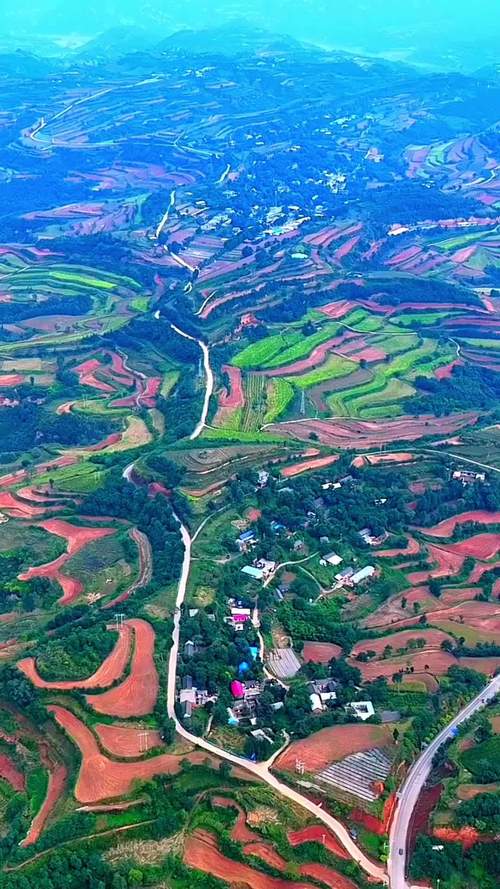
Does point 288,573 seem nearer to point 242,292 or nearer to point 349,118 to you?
point 242,292

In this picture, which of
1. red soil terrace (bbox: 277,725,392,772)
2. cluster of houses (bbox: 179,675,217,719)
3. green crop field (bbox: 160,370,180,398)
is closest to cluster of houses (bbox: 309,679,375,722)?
red soil terrace (bbox: 277,725,392,772)


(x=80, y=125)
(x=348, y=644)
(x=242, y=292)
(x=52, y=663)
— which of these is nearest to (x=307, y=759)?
(x=348, y=644)

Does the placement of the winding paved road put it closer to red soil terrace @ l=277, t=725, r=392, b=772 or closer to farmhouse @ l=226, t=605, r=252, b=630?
red soil terrace @ l=277, t=725, r=392, b=772

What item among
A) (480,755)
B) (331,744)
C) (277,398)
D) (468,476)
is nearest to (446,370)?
(277,398)

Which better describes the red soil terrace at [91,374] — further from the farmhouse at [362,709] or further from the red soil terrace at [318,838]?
the red soil terrace at [318,838]

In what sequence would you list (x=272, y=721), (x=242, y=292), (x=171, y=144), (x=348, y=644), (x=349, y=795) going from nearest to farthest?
(x=349, y=795) < (x=272, y=721) < (x=348, y=644) < (x=242, y=292) < (x=171, y=144)

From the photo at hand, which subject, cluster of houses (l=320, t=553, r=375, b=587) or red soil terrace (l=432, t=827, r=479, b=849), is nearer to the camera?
red soil terrace (l=432, t=827, r=479, b=849)

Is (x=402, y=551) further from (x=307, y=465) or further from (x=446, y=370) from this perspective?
(x=446, y=370)
